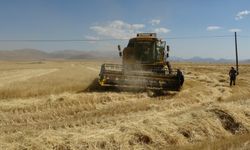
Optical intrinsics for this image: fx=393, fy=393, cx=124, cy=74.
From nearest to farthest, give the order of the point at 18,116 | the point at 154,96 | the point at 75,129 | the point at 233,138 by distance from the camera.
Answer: the point at 75,129, the point at 233,138, the point at 18,116, the point at 154,96

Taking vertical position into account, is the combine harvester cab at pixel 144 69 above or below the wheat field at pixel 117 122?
above

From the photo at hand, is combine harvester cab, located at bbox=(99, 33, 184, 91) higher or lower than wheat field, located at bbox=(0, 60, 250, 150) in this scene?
higher

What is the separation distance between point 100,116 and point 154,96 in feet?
18.7

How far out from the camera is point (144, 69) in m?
22.8

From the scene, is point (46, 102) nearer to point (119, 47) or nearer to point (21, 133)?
point (21, 133)

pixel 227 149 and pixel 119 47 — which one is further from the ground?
pixel 119 47

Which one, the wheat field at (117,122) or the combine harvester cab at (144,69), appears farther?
the combine harvester cab at (144,69)

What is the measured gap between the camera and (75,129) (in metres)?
10.9

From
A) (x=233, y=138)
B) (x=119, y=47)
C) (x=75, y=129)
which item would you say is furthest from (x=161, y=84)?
(x=75, y=129)

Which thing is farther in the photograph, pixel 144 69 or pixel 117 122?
pixel 144 69

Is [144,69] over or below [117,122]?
over

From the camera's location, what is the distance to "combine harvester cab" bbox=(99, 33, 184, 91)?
1986cm

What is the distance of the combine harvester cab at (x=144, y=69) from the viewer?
19.9 metres

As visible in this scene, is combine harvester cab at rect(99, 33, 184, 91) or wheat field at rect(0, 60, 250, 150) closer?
wheat field at rect(0, 60, 250, 150)
